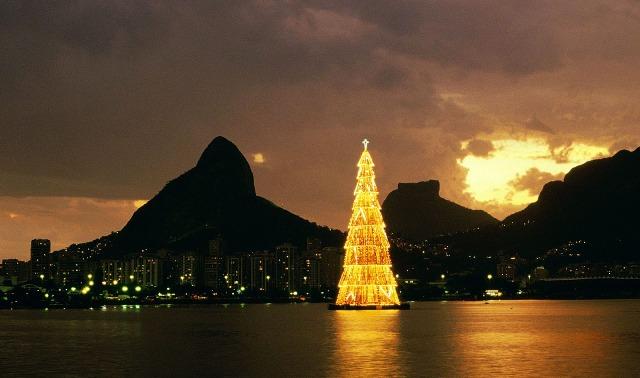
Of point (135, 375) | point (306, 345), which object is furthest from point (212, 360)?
point (306, 345)

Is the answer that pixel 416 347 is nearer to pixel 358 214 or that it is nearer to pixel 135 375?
pixel 135 375

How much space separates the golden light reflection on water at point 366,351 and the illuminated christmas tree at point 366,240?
485 inches

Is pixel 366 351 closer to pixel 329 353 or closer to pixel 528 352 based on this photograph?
pixel 329 353

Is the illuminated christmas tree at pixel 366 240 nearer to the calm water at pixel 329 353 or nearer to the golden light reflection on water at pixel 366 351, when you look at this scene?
the golden light reflection on water at pixel 366 351

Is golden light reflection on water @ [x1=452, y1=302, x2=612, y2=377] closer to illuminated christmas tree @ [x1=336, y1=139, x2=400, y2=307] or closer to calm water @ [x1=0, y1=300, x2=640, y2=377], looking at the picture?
calm water @ [x1=0, y1=300, x2=640, y2=377]

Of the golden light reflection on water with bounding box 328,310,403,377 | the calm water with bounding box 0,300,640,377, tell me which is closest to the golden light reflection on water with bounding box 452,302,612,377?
the calm water with bounding box 0,300,640,377

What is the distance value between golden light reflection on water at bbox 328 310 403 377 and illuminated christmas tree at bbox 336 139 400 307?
12.3 metres

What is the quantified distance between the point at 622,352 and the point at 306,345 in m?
22.6

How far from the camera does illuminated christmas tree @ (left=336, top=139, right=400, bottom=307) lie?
101938 mm

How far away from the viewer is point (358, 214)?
336ft

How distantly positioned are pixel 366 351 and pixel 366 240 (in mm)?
43427

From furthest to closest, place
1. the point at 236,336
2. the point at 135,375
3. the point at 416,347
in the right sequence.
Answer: the point at 236,336 → the point at 416,347 → the point at 135,375

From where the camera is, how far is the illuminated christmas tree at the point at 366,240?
334 ft

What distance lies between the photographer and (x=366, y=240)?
102m
